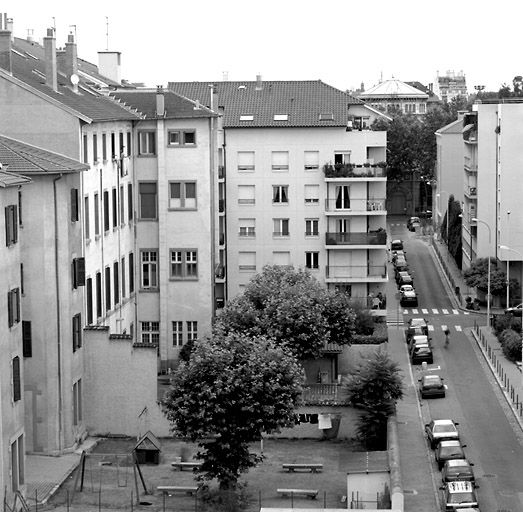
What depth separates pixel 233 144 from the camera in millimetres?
87312

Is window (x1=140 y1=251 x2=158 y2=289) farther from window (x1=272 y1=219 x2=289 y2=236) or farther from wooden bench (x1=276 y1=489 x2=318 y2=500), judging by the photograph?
wooden bench (x1=276 y1=489 x2=318 y2=500)

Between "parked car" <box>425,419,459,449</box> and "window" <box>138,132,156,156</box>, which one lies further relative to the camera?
"window" <box>138,132,156,156</box>

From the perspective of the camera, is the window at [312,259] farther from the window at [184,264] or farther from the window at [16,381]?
the window at [16,381]

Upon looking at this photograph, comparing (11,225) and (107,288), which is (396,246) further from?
(11,225)

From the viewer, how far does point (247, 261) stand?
288 ft

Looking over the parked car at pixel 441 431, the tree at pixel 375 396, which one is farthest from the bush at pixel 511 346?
the tree at pixel 375 396

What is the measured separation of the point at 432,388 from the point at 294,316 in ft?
25.9

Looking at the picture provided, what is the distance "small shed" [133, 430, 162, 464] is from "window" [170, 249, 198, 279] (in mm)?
20176

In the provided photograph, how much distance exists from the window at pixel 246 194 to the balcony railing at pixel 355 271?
6.53 meters

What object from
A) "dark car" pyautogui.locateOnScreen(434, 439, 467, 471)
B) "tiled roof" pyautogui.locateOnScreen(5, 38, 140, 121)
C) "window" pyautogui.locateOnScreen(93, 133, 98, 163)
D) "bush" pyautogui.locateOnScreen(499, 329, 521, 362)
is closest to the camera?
"dark car" pyautogui.locateOnScreen(434, 439, 467, 471)

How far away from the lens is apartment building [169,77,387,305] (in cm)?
8681

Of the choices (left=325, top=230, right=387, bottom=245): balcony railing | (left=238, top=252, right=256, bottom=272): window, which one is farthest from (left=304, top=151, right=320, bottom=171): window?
(left=238, top=252, right=256, bottom=272): window

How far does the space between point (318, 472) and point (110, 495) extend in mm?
8616

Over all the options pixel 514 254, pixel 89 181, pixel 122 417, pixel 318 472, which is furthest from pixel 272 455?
pixel 514 254
